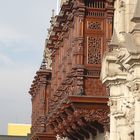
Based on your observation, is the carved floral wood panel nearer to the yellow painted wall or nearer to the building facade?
the building facade

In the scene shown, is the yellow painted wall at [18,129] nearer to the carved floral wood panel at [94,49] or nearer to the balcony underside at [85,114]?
the balcony underside at [85,114]

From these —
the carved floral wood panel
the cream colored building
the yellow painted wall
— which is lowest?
the cream colored building

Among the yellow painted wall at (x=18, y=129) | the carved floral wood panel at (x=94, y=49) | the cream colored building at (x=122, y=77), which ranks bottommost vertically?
the cream colored building at (x=122, y=77)

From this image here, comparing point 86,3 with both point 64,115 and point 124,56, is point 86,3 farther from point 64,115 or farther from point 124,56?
point 124,56

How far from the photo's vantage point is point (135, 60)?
17844mm

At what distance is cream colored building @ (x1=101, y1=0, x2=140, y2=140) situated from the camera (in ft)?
62.4

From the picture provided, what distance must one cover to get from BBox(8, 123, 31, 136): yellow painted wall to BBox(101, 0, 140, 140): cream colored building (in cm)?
6991

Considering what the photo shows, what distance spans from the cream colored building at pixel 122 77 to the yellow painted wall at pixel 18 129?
229 ft

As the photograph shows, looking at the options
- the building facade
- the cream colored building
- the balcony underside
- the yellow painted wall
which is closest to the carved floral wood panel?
the building facade

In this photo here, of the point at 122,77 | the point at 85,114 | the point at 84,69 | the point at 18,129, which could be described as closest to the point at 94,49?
the point at 84,69

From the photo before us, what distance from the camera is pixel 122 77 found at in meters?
20.5

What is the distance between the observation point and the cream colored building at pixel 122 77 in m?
19.0

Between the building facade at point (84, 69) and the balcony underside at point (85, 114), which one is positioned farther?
the building facade at point (84, 69)

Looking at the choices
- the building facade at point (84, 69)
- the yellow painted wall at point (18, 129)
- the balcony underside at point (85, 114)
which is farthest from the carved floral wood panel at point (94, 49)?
the yellow painted wall at point (18, 129)
